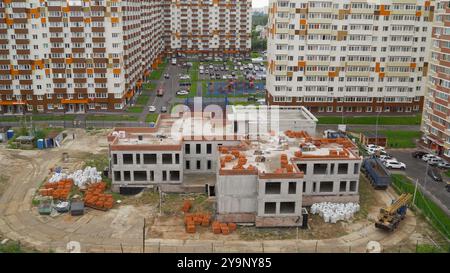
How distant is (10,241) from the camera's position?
49344mm

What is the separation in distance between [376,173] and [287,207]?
18.8m

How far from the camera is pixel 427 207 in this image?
189 ft

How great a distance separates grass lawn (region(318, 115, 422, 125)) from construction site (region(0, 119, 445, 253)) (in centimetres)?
3557

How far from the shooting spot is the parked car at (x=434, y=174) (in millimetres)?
66731

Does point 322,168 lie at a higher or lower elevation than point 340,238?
higher

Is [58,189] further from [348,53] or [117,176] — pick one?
[348,53]

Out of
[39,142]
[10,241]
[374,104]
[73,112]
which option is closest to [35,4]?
[73,112]

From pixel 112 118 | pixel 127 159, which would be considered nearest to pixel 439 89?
pixel 127 159

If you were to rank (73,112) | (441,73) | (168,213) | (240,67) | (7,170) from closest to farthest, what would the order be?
(168,213), (7,170), (441,73), (73,112), (240,67)

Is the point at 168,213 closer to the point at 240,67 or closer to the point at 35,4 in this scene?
the point at 35,4

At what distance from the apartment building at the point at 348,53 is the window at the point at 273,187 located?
168 feet

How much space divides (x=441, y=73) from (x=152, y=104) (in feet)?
226

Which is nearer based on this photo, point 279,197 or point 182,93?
point 279,197

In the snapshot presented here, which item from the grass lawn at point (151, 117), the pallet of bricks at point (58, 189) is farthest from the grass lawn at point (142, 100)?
the pallet of bricks at point (58, 189)
